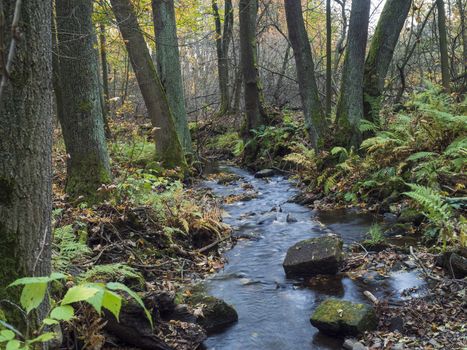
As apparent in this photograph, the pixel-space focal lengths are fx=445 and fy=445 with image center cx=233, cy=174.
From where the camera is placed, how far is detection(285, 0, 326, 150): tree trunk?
35.2ft

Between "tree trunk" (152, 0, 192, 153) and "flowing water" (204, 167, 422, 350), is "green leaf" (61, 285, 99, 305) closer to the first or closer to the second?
"flowing water" (204, 167, 422, 350)

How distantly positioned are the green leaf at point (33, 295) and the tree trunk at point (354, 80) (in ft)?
30.4

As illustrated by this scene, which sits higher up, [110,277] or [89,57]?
[89,57]

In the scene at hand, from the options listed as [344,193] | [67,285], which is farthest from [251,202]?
[67,285]

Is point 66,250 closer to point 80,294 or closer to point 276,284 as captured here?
point 276,284

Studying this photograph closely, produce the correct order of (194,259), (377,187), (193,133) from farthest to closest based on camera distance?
(193,133) → (377,187) → (194,259)

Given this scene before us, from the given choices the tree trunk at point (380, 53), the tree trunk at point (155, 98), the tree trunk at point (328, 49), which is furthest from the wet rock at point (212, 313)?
the tree trunk at point (328, 49)

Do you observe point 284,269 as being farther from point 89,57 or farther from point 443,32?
point 443,32

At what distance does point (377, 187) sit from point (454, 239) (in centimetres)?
348

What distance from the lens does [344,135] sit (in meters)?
10.2

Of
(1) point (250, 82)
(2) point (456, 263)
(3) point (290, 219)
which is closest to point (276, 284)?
(2) point (456, 263)

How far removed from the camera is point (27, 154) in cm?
231

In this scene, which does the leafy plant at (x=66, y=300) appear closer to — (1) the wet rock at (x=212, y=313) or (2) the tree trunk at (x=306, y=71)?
(1) the wet rock at (x=212, y=313)

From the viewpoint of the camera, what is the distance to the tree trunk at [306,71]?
10742mm
